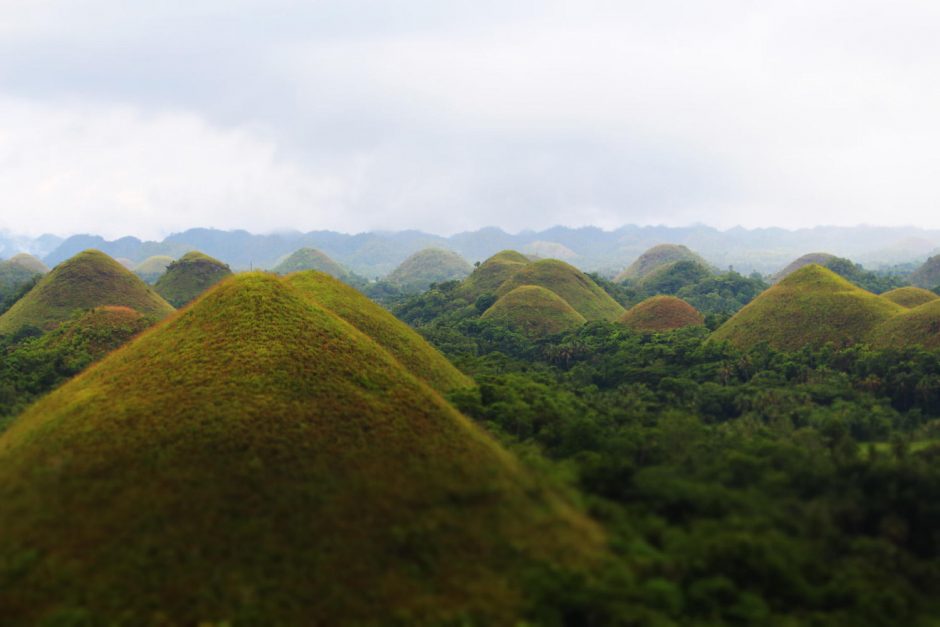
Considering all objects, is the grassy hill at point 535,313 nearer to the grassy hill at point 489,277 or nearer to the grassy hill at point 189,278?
the grassy hill at point 489,277

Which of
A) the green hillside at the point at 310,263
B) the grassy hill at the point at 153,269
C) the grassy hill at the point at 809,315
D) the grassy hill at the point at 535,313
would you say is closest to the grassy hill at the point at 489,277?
the grassy hill at the point at 535,313

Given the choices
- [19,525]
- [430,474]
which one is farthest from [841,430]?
[19,525]

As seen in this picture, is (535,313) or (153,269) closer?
(535,313)

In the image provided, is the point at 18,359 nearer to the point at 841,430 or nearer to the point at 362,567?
the point at 362,567

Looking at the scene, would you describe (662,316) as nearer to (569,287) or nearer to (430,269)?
(569,287)

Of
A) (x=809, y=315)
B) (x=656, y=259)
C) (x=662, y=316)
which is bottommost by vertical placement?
(x=662, y=316)

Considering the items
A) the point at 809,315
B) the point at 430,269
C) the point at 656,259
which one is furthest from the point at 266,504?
the point at 430,269

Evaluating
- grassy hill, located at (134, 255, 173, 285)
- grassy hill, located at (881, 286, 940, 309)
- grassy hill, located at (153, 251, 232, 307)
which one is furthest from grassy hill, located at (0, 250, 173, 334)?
grassy hill, located at (134, 255, 173, 285)
